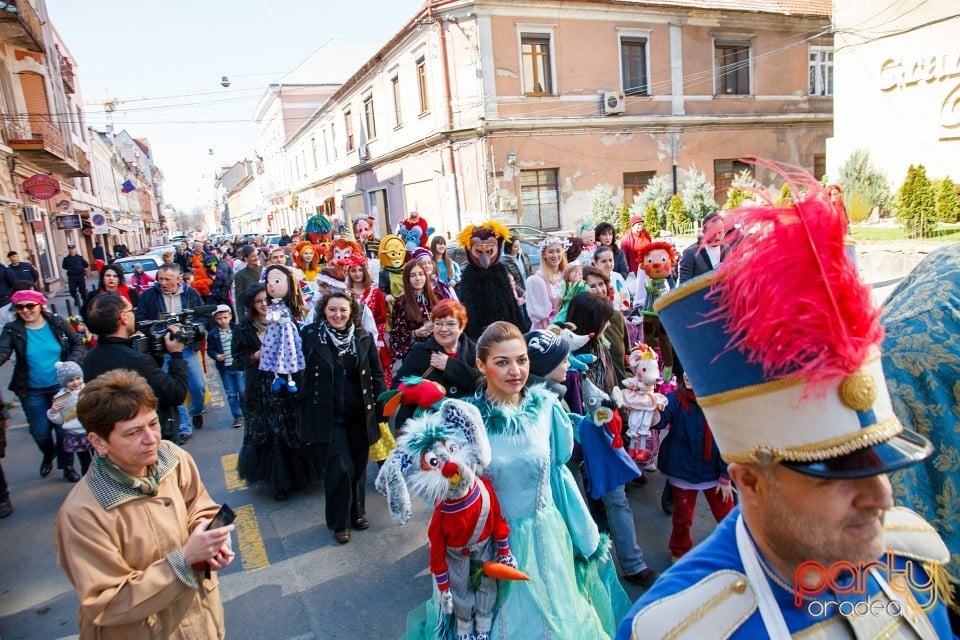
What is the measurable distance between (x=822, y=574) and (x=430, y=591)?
3.02 meters

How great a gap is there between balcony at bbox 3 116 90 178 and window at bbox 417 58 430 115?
13201 mm

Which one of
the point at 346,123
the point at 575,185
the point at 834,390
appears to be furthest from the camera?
the point at 346,123

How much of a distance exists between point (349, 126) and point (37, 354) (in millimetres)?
27707

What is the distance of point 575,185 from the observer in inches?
810

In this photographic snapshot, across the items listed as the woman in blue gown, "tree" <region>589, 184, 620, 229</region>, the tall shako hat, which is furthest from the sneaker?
"tree" <region>589, 184, 620, 229</region>

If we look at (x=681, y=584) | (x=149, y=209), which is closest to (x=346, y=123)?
(x=681, y=584)

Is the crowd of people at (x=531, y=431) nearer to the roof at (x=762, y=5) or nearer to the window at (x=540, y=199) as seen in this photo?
the window at (x=540, y=199)

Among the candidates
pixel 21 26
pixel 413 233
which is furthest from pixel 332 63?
pixel 413 233

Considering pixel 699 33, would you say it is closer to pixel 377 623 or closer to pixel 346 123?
pixel 346 123

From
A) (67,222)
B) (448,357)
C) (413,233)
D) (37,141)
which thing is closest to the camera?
(448,357)

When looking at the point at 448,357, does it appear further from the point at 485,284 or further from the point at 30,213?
the point at 30,213

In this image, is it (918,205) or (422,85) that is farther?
(422,85)

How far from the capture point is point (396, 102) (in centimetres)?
2438

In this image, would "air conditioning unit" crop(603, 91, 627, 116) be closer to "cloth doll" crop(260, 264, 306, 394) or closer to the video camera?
"cloth doll" crop(260, 264, 306, 394)
